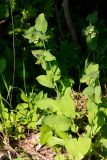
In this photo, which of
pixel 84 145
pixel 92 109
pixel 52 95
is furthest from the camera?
pixel 52 95

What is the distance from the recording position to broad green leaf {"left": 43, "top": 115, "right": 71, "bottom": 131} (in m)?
2.63

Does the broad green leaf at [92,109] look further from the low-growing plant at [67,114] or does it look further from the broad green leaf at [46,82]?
the broad green leaf at [46,82]

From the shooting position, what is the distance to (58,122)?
2.67 metres

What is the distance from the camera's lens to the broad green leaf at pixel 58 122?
2.63 metres

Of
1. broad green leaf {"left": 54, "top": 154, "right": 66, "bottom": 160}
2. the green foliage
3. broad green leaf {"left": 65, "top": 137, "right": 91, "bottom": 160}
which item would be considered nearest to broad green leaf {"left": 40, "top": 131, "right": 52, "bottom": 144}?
the green foliage

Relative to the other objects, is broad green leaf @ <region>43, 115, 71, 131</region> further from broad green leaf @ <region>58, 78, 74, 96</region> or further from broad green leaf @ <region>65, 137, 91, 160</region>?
broad green leaf @ <region>58, 78, 74, 96</region>

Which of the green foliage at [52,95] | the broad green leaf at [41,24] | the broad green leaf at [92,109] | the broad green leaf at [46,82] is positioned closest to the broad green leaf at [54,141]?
the green foliage at [52,95]

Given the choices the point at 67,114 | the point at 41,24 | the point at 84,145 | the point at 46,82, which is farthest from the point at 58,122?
the point at 41,24

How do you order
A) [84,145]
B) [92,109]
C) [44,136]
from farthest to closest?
[44,136]
[92,109]
[84,145]

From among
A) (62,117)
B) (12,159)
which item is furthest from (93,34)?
(12,159)

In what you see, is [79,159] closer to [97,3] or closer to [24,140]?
[24,140]

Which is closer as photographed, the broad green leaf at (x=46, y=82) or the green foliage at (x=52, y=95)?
the green foliage at (x=52, y=95)

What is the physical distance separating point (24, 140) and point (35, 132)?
0.10 meters

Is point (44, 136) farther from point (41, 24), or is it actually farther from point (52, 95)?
point (41, 24)
